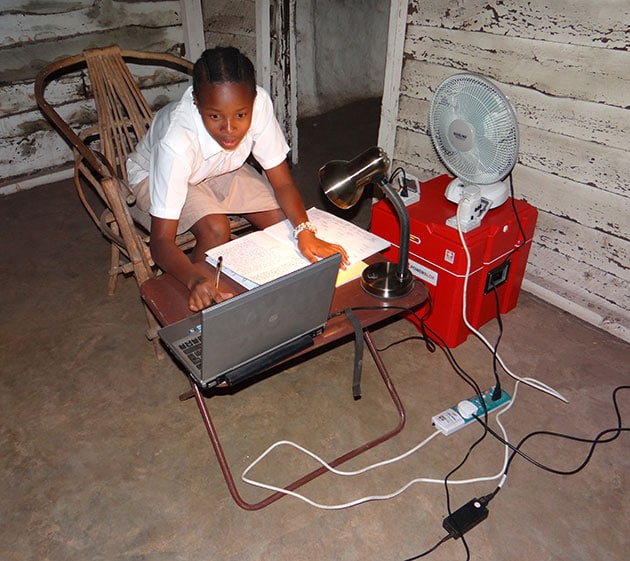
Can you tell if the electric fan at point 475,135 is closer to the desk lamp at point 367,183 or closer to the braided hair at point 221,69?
the desk lamp at point 367,183

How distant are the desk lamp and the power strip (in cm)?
56

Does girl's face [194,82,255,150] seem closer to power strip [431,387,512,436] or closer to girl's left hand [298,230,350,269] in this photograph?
girl's left hand [298,230,350,269]

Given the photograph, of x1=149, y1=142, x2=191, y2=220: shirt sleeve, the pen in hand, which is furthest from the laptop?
x1=149, y1=142, x2=191, y2=220: shirt sleeve

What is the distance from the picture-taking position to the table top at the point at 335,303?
1386 mm

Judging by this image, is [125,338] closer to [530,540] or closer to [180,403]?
[180,403]

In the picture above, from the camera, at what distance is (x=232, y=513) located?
1.60 meters

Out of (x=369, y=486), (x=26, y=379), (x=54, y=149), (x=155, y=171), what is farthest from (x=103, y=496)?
(x=54, y=149)

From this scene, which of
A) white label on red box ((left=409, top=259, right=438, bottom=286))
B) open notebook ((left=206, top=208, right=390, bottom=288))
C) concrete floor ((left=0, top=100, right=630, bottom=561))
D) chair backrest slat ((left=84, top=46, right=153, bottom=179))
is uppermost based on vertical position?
chair backrest slat ((left=84, top=46, right=153, bottom=179))

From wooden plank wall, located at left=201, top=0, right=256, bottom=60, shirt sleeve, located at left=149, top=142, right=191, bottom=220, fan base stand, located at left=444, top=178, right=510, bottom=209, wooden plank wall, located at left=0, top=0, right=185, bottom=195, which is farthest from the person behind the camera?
wooden plank wall, located at left=201, top=0, right=256, bottom=60

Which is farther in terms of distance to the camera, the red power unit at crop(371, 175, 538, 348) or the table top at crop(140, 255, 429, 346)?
the red power unit at crop(371, 175, 538, 348)

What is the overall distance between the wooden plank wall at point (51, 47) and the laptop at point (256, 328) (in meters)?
2.46

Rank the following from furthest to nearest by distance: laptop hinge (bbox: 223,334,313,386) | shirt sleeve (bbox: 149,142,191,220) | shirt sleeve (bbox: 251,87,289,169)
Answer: shirt sleeve (bbox: 251,87,289,169) → shirt sleeve (bbox: 149,142,191,220) → laptop hinge (bbox: 223,334,313,386)

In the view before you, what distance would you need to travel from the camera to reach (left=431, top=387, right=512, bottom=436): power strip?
1.82 m

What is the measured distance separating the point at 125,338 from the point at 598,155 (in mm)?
1841
